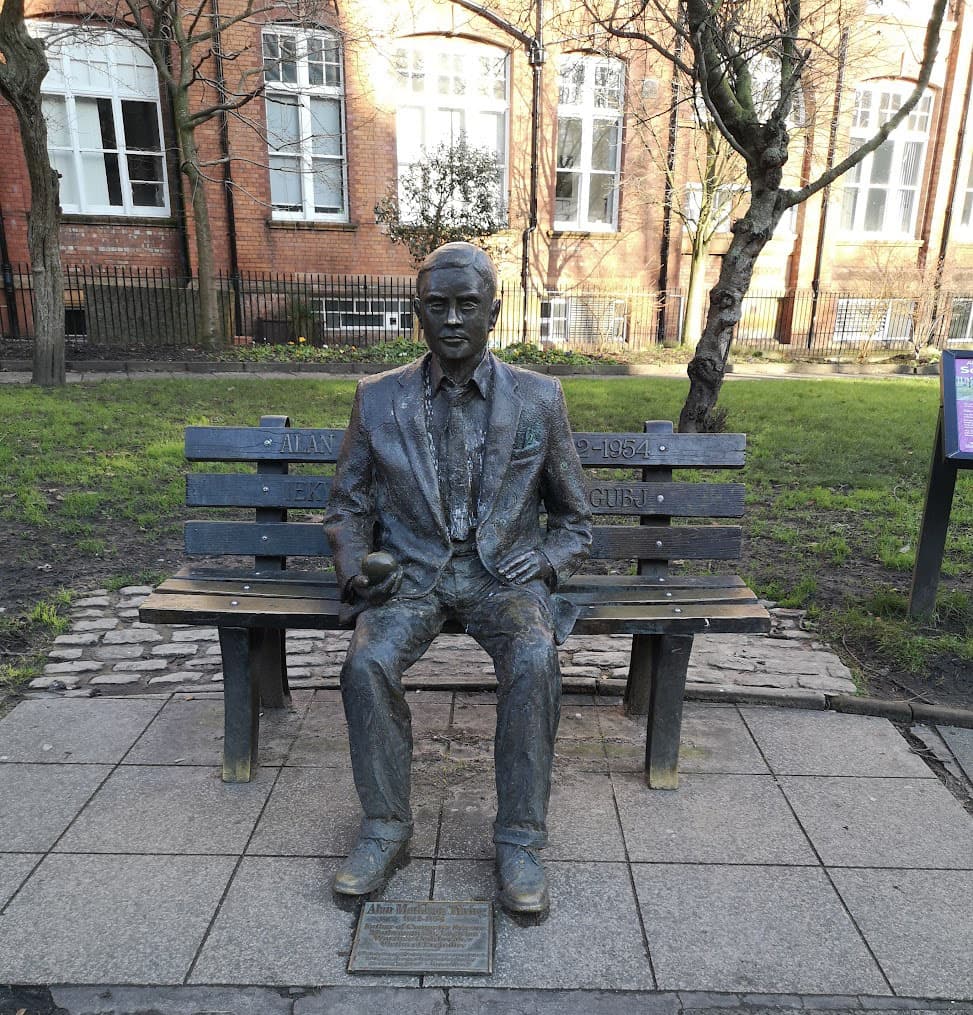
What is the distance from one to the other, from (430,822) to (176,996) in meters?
0.96

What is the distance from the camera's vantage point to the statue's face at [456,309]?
2.63 meters

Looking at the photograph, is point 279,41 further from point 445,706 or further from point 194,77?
point 445,706

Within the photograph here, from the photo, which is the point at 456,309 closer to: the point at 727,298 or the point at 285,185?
the point at 727,298

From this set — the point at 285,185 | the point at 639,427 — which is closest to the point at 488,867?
the point at 639,427

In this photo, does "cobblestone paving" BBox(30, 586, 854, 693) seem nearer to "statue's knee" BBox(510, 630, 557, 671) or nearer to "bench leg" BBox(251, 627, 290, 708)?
"bench leg" BBox(251, 627, 290, 708)

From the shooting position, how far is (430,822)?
2.89 metres

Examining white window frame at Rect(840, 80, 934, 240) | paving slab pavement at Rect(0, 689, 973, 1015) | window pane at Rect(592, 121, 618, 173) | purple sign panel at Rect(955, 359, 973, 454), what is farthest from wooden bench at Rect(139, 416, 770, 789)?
white window frame at Rect(840, 80, 934, 240)

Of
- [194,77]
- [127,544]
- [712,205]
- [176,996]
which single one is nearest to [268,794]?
[176,996]

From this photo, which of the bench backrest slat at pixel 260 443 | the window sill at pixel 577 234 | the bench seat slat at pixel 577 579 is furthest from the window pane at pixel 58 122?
the bench seat slat at pixel 577 579

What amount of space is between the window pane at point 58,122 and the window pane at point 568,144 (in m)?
9.51

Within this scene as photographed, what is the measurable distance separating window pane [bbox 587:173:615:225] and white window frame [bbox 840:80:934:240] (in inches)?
216

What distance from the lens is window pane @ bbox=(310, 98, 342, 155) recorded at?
1622cm

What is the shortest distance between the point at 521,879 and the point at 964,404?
321 centimetres

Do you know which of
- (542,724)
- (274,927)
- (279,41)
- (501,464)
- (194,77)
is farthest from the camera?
(279,41)
